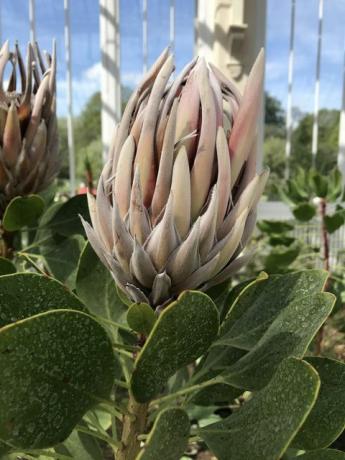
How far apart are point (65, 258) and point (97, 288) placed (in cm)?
18

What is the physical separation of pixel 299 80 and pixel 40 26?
283 cm

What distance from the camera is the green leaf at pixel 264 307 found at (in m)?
0.45

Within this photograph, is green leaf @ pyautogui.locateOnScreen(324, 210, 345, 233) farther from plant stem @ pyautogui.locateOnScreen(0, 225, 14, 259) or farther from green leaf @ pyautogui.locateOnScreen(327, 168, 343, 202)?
plant stem @ pyautogui.locateOnScreen(0, 225, 14, 259)

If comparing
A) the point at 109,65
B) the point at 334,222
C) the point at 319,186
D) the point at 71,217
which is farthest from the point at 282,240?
the point at 109,65

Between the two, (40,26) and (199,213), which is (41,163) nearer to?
(199,213)

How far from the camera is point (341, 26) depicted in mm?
5379

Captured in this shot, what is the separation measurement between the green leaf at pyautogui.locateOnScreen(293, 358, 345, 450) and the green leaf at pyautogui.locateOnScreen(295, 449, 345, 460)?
0.08ft

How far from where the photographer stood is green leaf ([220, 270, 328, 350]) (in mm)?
453

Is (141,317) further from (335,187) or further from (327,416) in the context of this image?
(335,187)

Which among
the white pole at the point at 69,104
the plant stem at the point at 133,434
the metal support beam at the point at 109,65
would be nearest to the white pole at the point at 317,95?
the metal support beam at the point at 109,65

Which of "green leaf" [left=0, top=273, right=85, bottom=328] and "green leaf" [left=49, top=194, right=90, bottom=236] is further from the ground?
"green leaf" [left=0, top=273, right=85, bottom=328]

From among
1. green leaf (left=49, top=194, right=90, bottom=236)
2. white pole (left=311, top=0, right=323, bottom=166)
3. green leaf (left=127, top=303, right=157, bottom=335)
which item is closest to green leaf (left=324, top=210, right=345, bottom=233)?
green leaf (left=49, top=194, right=90, bottom=236)

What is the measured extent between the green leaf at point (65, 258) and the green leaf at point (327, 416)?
375 millimetres

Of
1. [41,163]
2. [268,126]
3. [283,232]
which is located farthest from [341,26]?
[41,163]
